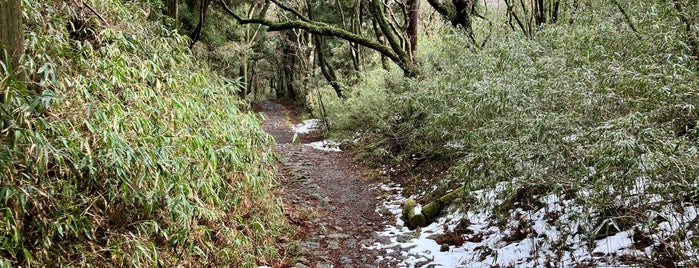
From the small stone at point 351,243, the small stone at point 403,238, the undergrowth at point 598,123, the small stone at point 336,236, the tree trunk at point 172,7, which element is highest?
the tree trunk at point 172,7

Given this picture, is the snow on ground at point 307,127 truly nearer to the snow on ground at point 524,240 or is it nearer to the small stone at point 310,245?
the small stone at point 310,245

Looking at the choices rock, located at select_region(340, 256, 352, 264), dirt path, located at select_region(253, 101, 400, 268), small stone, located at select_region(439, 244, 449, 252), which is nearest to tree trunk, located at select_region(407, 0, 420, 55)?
dirt path, located at select_region(253, 101, 400, 268)

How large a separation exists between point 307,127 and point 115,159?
696 inches

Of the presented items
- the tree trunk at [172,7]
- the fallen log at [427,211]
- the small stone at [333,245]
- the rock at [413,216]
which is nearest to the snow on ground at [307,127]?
the tree trunk at [172,7]

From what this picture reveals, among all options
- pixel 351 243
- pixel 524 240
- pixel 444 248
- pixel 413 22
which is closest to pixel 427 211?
pixel 444 248

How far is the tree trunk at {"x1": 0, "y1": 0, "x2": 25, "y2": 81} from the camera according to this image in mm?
2572

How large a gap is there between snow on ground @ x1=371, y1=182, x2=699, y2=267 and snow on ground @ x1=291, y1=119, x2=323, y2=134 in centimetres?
1317

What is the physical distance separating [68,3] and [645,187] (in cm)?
536

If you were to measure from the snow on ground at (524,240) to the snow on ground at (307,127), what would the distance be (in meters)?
13.2

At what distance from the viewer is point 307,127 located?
20.5 m

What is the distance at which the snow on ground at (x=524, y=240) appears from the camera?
11.7 ft

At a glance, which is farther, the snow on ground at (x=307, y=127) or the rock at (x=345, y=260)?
the snow on ground at (x=307, y=127)

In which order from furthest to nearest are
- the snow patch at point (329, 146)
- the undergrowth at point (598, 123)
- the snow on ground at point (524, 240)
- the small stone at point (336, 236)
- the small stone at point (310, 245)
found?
the snow patch at point (329, 146), the small stone at point (336, 236), the small stone at point (310, 245), the snow on ground at point (524, 240), the undergrowth at point (598, 123)

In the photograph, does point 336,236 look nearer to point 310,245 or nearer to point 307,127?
point 310,245
